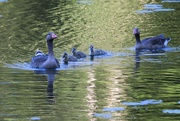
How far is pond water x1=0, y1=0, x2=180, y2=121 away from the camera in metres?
14.7

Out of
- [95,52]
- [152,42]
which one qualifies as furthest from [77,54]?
[152,42]

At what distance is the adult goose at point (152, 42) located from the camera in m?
25.2

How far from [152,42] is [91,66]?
482 cm

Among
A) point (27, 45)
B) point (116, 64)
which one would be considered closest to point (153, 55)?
point (116, 64)

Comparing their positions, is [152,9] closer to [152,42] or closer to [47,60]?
[152,42]

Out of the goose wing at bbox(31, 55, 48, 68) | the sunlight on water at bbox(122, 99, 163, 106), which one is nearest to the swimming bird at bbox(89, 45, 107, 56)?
the goose wing at bbox(31, 55, 48, 68)

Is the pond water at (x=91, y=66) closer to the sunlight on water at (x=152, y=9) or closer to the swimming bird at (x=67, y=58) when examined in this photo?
the sunlight on water at (x=152, y=9)

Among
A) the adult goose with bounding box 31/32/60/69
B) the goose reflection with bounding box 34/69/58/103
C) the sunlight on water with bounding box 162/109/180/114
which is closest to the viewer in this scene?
the sunlight on water with bounding box 162/109/180/114

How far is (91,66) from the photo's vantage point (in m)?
21.3

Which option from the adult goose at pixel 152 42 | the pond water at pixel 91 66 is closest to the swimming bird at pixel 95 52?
the pond water at pixel 91 66

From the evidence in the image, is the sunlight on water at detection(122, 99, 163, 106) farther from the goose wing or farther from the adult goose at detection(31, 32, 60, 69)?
the goose wing

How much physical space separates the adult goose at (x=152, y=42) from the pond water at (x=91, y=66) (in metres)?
0.29

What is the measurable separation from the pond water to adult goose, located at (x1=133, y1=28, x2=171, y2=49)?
11.5 inches

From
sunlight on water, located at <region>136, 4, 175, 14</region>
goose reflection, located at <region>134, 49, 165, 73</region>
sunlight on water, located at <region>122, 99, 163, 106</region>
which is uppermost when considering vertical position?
sunlight on water, located at <region>136, 4, 175, 14</region>
